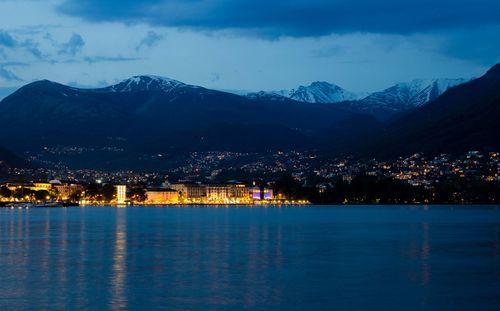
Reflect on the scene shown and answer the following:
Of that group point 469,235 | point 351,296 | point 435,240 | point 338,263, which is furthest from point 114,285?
point 469,235

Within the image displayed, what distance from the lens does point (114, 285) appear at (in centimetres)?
3259

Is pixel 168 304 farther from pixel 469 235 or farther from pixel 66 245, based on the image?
pixel 469 235

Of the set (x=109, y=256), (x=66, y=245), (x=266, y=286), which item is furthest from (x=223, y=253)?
(x=266, y=286)

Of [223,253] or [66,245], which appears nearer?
[223,253]

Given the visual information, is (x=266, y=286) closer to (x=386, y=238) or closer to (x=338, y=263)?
(x=338, y=263)

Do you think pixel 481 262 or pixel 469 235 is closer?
pixel 481 262

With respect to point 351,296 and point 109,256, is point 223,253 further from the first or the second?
point 351,296

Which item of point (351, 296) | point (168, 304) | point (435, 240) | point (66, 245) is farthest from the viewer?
point (435, 240)

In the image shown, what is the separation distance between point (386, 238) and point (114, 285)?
30.6 metres

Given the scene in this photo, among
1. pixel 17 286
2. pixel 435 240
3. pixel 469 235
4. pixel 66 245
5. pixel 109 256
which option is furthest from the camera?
pixel 469 235

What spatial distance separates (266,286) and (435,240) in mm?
27849

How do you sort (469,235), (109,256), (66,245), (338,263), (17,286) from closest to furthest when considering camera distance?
(17,286)
(338,263)
(109,256)
(66,245)
(469,235)

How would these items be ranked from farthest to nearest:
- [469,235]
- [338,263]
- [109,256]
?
[469,235] < [109,256] < [338,263]

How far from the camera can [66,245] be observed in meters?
52.4
